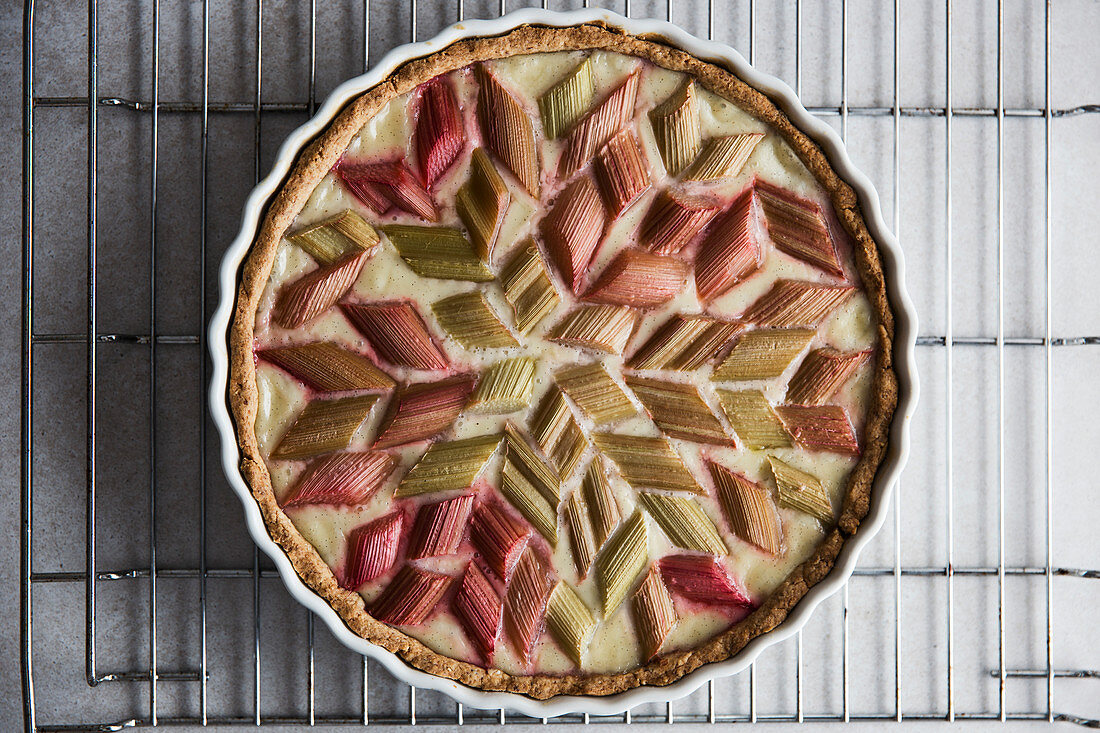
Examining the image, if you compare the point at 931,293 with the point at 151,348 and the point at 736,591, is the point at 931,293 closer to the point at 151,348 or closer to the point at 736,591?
the point at 736,591

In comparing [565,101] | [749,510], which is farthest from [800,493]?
[565,101]

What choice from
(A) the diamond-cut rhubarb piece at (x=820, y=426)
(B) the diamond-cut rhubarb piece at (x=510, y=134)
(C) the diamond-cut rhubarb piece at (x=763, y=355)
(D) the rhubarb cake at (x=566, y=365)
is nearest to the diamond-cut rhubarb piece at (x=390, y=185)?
(D) the rhubarb cake at (x=566, y=365)

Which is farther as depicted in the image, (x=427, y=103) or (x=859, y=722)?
(x=859, y=722)

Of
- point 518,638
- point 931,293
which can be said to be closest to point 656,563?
point 518,638

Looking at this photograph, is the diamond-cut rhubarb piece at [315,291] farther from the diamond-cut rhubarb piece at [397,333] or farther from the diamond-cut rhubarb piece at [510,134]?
the diamond-cut rhubarb piece at [510,134]

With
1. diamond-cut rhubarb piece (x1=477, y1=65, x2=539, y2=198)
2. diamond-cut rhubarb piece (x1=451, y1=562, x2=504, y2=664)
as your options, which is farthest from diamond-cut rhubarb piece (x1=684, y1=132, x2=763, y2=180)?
diamond-cut rhubarb piece (x1=451, y1=562, x2=504, y2=664)
